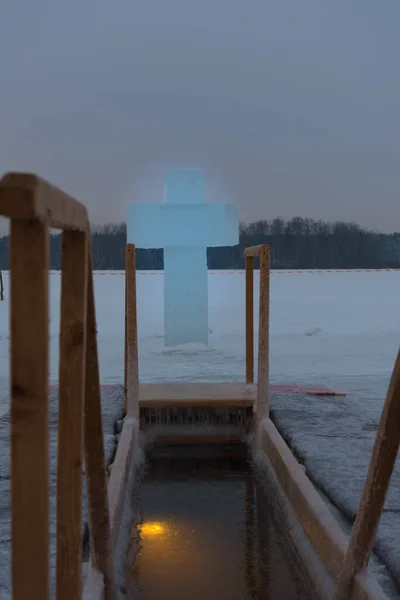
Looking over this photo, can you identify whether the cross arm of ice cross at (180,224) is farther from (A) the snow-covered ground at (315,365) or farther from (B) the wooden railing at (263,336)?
(B) the wooden railing at (263,336)

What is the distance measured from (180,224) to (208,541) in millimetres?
5577

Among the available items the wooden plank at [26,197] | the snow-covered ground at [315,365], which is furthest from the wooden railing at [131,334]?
the wooden plank at [26,197]

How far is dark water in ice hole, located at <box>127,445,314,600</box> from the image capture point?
276 centimetres

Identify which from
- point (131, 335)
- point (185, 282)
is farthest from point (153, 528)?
point (185, 282)

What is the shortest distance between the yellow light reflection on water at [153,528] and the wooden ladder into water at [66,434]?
46 centimetres

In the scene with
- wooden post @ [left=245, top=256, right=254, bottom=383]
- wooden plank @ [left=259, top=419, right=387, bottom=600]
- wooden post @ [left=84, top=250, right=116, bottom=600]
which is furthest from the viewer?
wooden post @ [left=245, top=256, right=254, bottom=383]

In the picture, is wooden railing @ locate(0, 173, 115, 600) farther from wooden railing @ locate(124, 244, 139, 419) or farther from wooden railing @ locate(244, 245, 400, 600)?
wooden railing @ locate(124, 244, 139, 419)

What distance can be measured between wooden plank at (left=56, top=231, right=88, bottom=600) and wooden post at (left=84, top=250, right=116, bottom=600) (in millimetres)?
142

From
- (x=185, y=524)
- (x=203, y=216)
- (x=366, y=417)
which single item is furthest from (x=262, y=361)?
(x=203, y=216)

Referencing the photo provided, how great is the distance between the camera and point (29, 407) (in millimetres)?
1071

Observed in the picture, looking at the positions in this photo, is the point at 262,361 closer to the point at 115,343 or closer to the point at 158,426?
the point at 158,426

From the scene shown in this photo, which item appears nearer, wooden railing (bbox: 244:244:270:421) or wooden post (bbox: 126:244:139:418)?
wooden railing (bbox: 244:244:270:421)

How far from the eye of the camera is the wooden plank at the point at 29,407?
1.04 m

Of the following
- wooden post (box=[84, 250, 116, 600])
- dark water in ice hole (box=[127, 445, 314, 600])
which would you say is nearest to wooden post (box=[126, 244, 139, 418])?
dark water in ice hole (box=[127, 445, 314, 600])
